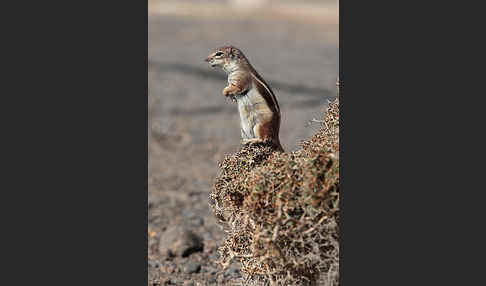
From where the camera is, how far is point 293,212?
3371 mm

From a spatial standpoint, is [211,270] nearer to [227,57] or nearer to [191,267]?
[191,267]

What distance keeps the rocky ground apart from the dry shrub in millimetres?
1391

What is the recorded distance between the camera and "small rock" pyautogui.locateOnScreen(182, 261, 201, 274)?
18.5ft

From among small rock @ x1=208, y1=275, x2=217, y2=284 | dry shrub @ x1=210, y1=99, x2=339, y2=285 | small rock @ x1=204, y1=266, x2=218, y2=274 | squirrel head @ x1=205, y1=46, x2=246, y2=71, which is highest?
squirrel head @ x1=205, y1=46, x2=246, y2=71

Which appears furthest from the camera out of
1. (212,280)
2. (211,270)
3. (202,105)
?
(202,105)

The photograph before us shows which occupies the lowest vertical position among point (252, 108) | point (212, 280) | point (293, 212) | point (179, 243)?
point (212, 280)

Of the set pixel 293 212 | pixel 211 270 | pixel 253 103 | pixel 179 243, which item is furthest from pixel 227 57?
pixel 179 243

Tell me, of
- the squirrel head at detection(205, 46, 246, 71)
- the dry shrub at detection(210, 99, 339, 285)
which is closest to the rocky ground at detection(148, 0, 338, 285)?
the dry shrub at detection(210, 99, 339, 285)

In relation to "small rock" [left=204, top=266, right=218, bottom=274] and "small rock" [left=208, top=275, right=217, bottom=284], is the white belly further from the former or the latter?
"small rock" [left=204, top=266, right=218, bottom=274]

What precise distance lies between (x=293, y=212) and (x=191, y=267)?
250 cm

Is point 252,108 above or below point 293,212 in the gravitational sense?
above

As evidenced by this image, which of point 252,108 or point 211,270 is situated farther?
Answer: point 211,270

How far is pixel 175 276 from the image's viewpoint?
5.57 m

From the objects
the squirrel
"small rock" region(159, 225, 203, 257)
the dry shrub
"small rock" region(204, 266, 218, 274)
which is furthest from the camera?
"small rock" region(159, 225, 203, 257)
